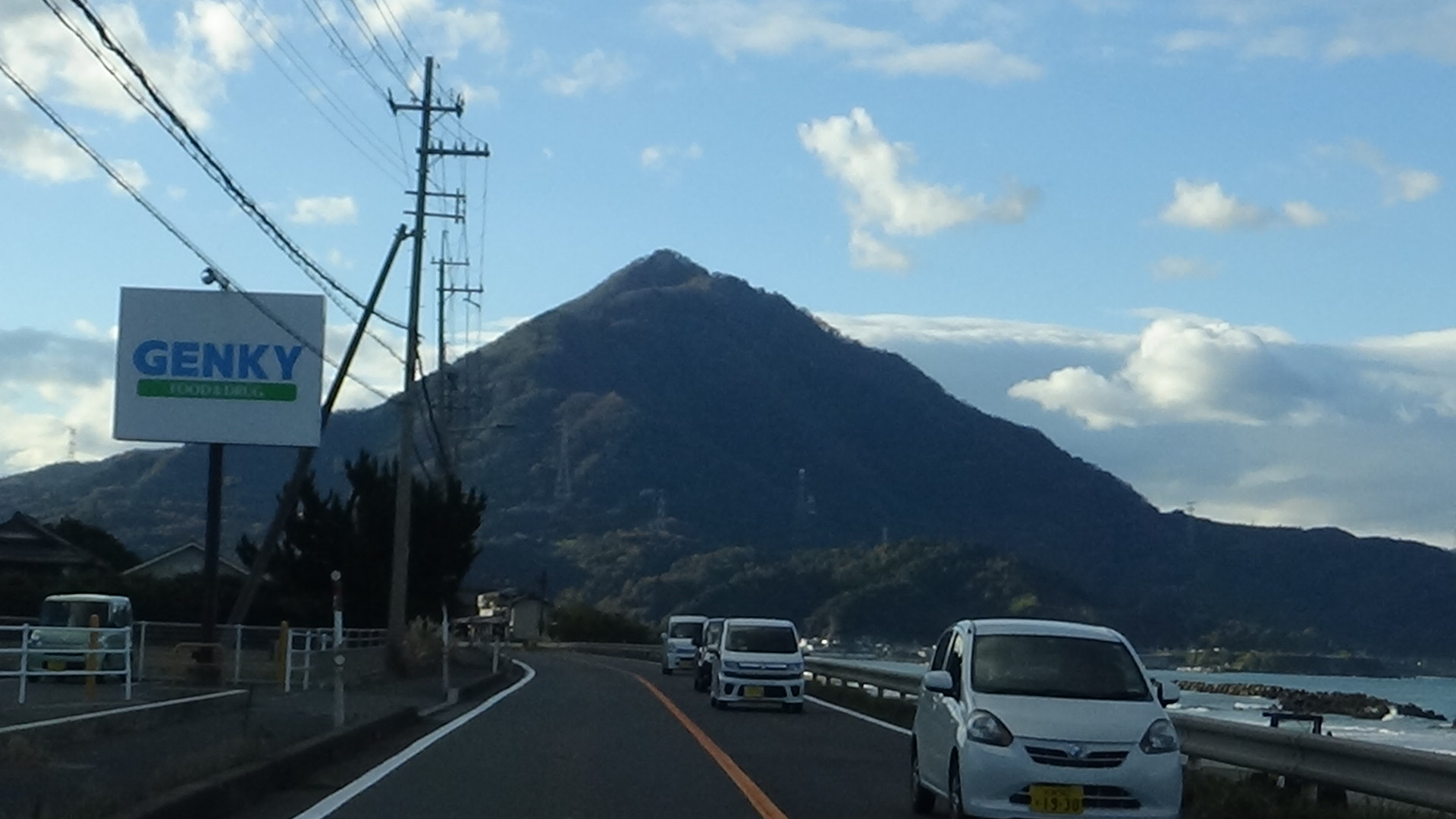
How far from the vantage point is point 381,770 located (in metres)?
17.1

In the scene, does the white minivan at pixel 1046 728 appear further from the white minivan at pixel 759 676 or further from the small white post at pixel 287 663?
the small white post at pixel 287 663

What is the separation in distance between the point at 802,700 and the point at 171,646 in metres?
13.9

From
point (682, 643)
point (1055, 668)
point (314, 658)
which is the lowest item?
point (682, 643)

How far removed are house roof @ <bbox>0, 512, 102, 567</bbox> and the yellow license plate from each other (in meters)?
59.8

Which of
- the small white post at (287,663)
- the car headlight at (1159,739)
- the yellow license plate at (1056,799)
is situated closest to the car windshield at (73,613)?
the small white post at (287,663)

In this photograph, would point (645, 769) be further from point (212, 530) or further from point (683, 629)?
point (683, 629)

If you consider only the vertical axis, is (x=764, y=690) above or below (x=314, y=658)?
below

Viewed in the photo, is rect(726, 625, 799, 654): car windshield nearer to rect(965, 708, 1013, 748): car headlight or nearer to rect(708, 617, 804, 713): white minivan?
rect(708, 617, 804, 713): white minivan

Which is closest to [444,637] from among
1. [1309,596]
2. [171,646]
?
[171,646]

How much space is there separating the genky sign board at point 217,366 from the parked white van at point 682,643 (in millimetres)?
16587

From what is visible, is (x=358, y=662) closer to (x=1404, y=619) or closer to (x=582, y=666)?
(x=582, y=666)

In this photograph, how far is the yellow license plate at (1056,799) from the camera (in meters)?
11.8

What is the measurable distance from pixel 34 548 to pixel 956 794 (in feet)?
200

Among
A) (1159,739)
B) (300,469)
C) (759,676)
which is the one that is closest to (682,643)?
(300,469)
